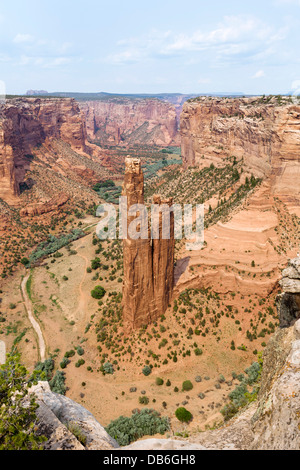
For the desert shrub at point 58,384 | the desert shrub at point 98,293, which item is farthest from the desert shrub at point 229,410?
the desert shrub at point 98,293

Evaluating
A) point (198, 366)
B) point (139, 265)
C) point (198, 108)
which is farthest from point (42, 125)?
point (198, 366)

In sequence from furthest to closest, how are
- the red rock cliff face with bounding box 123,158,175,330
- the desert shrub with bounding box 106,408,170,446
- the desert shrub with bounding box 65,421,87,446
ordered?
the red rock cliff face with bounding box 123,158,175,330 < the desert shrub with bounding box 106,408,170,446 < the desert shrub with bounding box 65,421,87,446

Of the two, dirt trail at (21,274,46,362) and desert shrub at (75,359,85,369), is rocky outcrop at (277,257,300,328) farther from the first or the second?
dirt trail at (21,274,46,362)

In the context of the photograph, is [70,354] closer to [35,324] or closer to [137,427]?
[35,324]

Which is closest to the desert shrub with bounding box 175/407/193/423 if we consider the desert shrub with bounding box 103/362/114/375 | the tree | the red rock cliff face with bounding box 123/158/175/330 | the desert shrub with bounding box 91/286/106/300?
the desert shrub with bounding box 103/362/114/375

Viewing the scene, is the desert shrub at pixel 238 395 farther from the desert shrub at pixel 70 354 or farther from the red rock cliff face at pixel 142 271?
the desert shrub at pixel 70 354
